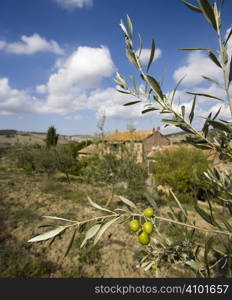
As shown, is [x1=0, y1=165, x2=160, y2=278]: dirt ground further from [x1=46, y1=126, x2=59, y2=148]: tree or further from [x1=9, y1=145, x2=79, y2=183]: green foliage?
[x1=46, y1=126, x2=59, y2=148]: tree

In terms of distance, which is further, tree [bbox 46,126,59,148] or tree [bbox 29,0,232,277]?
tree [bbox 46,126,59,148]

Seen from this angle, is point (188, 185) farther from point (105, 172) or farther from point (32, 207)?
point (32, 207)

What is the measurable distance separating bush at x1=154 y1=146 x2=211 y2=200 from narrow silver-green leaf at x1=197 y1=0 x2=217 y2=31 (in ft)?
38.8

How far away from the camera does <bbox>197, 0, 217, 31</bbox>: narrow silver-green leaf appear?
2.15ft

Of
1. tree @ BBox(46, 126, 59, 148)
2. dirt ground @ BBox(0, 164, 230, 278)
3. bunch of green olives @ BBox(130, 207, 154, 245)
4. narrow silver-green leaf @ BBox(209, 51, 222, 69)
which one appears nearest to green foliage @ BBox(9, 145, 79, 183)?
dirt ground @ BBox(0, 164, 230, 278)

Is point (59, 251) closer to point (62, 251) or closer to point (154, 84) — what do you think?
point (62, 251)

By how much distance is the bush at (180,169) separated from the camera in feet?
40.5

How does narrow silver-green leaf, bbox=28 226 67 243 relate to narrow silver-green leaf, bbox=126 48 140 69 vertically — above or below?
below

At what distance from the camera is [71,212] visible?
857 centimetres

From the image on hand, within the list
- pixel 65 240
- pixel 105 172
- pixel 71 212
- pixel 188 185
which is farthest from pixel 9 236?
pixel 188 185

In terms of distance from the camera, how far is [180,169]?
12648 mm

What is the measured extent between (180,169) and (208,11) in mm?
12852

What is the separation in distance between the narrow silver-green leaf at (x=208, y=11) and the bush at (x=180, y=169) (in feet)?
38.8

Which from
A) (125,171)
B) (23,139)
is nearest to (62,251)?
(125,171)
